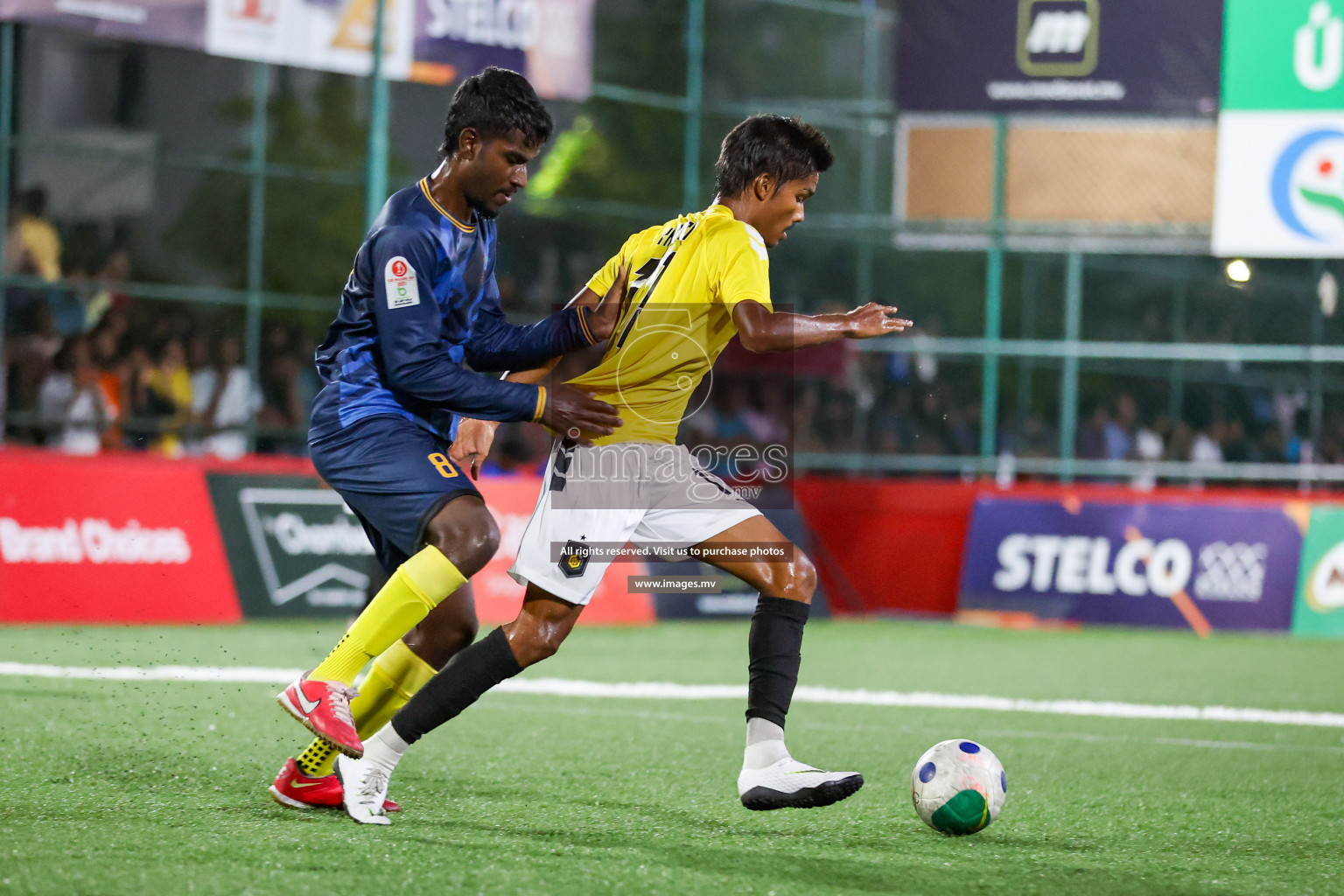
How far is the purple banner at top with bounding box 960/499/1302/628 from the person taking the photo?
1374cm

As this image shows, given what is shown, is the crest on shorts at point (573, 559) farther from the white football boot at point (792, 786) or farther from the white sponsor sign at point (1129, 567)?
the white sponsor sign at point (1129, 567)

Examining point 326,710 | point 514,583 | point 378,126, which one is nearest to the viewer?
point 326,710

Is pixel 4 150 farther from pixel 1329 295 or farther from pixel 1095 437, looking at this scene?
pixel 1329 295

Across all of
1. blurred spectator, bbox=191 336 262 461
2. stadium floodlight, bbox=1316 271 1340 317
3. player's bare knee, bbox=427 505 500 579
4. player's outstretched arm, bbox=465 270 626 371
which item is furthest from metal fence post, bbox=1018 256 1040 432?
player's bare knee, bbox=427 505 500 579

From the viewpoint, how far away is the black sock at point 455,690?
5.06 metres

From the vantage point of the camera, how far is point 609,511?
16.7 ft

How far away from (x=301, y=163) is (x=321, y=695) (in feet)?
82.4

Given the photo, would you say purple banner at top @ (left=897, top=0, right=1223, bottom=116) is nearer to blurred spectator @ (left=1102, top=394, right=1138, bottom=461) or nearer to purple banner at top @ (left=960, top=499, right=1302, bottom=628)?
purple banner at top @ (left=960, top=499, right=1302, bottom=628)

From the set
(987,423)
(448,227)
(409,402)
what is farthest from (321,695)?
(987,423)

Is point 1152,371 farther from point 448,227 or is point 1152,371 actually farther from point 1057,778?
point 448,227

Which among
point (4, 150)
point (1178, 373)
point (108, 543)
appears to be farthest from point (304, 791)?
point (1178, 373)

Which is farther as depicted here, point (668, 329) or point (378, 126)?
point (378, 126)

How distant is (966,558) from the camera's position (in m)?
14.5

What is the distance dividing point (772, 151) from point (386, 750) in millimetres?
2240
